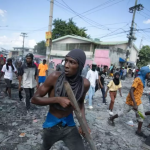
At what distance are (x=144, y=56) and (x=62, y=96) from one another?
33.1 m

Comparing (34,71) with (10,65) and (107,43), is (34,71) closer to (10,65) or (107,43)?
(10,65)

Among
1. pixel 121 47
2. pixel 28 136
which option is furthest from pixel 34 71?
pixel 121 47

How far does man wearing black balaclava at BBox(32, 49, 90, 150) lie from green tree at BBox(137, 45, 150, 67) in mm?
32034

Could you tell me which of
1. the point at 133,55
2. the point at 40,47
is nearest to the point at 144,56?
the point at 133,55

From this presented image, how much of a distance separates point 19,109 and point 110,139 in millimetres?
3109

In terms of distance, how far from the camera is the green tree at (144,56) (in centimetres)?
2925

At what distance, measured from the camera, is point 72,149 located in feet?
5.34

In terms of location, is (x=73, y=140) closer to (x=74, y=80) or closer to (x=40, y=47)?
(x=74, y=80)

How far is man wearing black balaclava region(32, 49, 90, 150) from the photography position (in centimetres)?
140

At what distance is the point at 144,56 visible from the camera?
30.0 meters

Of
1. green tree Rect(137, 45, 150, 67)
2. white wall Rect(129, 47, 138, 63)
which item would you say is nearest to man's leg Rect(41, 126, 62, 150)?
white wall Rect(129, 47, 138, 63)

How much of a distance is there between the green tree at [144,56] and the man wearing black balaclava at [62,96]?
3203cm

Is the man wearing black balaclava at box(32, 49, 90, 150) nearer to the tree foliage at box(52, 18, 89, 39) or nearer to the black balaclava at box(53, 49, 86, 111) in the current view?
the black balaclava at box(53, 49, 86, 111)

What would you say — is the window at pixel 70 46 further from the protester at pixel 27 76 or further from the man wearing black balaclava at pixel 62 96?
the man wearing black balaclava at pixel 62 96
